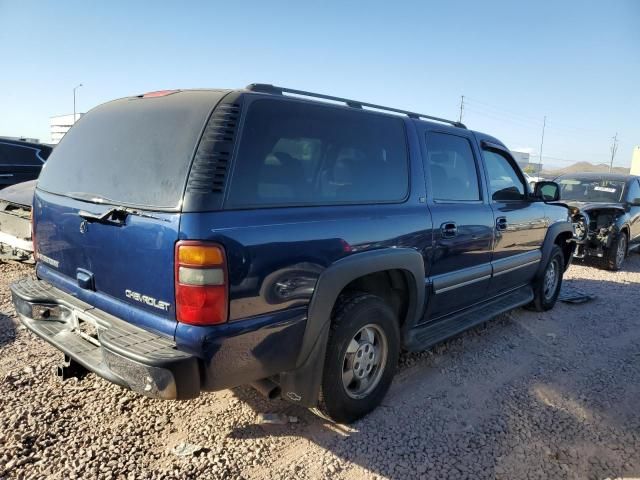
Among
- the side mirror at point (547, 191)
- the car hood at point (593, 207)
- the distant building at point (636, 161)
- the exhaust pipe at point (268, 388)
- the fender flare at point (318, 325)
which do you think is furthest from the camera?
the distant building at point (636, 161)

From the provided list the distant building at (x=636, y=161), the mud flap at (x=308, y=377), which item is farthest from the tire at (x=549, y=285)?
the distant building at (x=636, y=161)

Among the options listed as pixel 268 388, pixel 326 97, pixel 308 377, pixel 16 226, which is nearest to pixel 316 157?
pixel 326 97

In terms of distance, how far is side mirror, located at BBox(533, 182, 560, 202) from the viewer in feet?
16.2

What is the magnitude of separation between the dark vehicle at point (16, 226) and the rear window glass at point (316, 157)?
375 cm

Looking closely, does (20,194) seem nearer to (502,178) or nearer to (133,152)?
(133,152)

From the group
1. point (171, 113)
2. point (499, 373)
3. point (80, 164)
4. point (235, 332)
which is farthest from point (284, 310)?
point (499, 373)

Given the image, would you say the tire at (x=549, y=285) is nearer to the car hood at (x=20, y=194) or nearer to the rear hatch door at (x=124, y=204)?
the rear hatch door at (x=124, y=204)

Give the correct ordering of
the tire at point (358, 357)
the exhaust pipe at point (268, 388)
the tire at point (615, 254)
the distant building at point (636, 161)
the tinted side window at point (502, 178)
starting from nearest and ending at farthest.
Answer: the exhaust pipe at point (268, 388), the tire at point (358, 357), the tinted side window at point (502, 178), the tire at point (615, 254), the distant building at point (636, 161)

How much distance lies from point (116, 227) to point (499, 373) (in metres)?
3.14

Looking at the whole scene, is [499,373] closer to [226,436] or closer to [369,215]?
[369,215]

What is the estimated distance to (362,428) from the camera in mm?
2926

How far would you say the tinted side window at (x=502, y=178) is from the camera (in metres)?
4.24

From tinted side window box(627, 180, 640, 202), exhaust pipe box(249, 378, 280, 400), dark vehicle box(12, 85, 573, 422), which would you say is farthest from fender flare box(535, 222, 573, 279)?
tinted side window box(627, 180, 640, 202)

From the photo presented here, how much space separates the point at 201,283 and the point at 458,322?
2.48 metres
